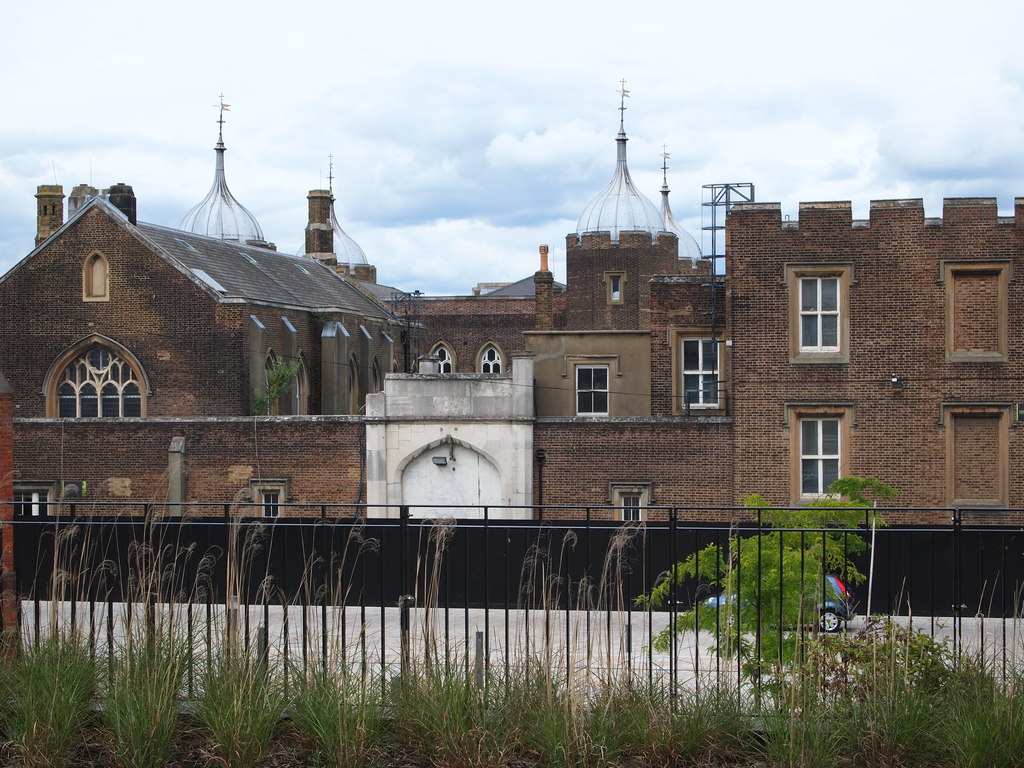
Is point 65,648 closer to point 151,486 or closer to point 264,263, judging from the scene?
point 151,486

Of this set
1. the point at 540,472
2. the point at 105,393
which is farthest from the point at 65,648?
the point at 105,393

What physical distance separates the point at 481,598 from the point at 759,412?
1109cm

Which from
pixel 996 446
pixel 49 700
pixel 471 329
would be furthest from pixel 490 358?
pixel 49 700

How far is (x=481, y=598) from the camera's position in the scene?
1878 centimetres

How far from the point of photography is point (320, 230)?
7088 cm

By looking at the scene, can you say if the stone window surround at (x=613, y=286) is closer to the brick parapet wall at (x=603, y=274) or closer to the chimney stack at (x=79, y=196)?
the brick parapet wall at (x=603, y=274)

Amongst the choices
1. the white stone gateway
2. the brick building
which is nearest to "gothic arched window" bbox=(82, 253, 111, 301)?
the brick building

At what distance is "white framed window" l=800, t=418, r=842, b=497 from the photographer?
27891mm

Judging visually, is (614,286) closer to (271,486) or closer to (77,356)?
(77,356)

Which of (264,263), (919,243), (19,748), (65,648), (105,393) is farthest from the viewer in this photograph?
(264,263)

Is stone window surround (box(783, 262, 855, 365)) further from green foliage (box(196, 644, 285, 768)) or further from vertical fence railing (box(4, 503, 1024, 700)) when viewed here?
green foliage (box(196, 644, 285, 768))

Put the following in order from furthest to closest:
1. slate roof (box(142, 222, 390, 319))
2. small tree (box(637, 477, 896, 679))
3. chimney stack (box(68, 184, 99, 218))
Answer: chimney stack (box(68, 184, 99, 218)) < slate roof (box(142, 222, 390, 319)) < small tree (box(637, 477, 896, 679))

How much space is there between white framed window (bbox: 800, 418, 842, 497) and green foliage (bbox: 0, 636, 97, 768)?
68.1 feet

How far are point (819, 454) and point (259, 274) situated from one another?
24532mm
